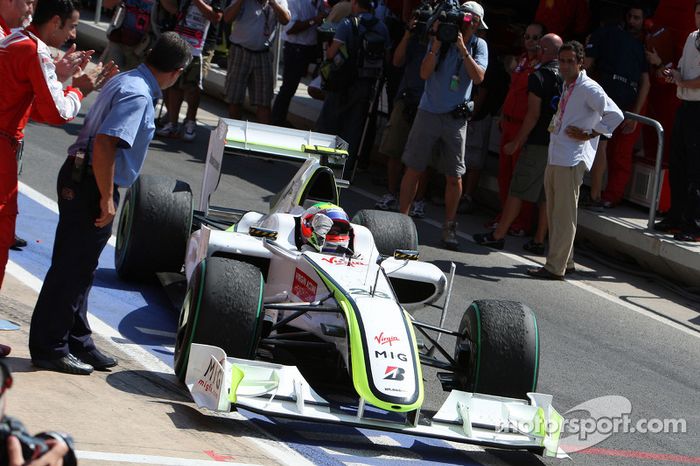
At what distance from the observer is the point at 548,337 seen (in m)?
9.43

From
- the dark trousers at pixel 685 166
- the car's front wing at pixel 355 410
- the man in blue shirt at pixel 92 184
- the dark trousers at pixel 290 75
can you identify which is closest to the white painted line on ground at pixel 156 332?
the man in blue shirt at pixel 92 184

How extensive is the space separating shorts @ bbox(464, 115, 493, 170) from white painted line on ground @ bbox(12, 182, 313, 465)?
4674 mm

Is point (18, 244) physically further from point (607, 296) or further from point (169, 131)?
point (169, 131)

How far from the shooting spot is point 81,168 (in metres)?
6.43

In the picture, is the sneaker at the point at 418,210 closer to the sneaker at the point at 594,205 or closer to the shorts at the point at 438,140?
the shorts at the point at 438,140

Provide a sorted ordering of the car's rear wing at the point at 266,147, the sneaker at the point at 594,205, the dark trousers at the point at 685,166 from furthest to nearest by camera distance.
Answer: the sneaker at the point at 594,205
the dark trousers at the point at 685,166
the car's rear wing at the point at 266,147

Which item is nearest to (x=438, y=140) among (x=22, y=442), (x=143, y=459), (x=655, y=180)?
(x=655, y=180)

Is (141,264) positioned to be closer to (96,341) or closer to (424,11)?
(96,341)

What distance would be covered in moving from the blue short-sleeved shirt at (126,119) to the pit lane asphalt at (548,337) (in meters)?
1.22

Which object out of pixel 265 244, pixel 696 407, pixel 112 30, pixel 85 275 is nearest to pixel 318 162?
pixel 265 244

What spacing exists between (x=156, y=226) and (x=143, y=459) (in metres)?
3.37

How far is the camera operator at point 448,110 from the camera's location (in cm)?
1163

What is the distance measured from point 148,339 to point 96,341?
408 millimetres

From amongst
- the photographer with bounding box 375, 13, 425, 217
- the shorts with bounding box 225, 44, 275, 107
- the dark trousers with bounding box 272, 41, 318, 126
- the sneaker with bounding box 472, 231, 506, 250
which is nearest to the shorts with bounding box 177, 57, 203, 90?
the shorts with bounding box 225, 44, 275, 107
